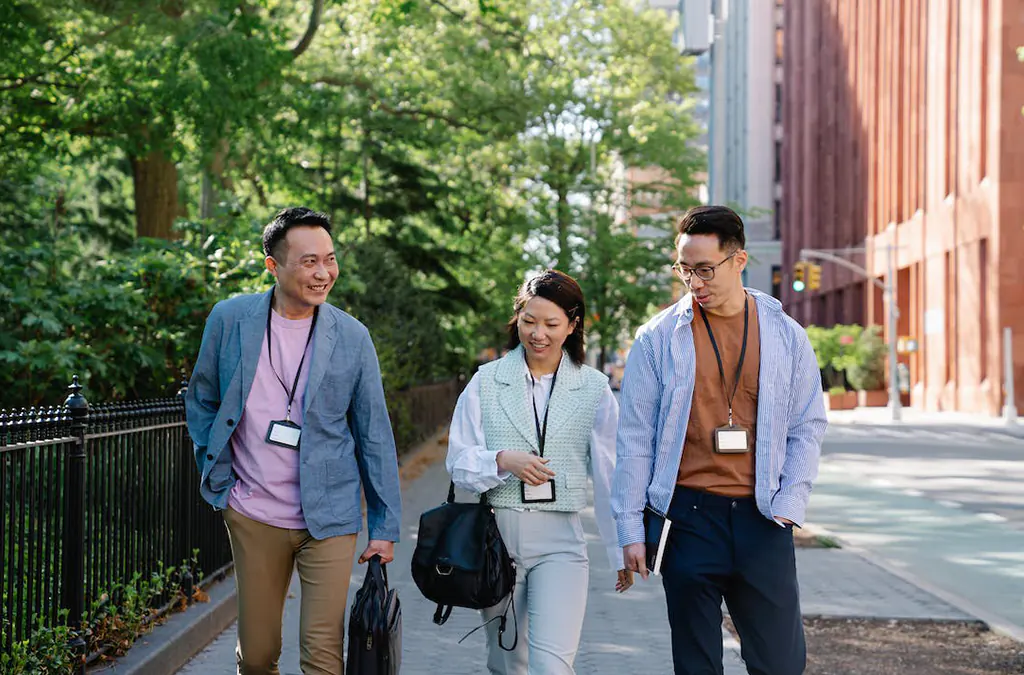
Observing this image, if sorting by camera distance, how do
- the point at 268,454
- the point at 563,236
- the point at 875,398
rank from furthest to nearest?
the point at 875,398 < the point at 563,236 < the point at 268,454

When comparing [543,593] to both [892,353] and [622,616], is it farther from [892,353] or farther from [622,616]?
[892,353]

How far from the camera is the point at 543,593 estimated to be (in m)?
4.88

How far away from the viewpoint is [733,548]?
4.34 m

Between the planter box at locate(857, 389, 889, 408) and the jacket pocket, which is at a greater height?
the jacket pocket

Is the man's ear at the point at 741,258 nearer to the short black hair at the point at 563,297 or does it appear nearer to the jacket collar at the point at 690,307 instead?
the jacket collar at the point at 690,307

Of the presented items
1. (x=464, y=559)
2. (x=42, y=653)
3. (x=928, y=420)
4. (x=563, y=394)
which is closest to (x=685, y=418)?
(x=563, y=394)

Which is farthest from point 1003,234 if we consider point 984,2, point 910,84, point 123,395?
point 123,395

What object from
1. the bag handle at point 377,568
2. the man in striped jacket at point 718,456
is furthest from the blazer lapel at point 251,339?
the man in striped jacket at point 718,456

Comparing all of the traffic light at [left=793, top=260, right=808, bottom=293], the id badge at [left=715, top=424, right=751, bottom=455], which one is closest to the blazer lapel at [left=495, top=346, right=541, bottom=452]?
the id badge at [left=715, top=424, right=751, bottom=455]

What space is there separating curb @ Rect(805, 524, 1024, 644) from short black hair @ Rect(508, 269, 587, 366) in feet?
13.7

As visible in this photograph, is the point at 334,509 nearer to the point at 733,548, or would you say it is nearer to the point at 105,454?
the point at 733,548

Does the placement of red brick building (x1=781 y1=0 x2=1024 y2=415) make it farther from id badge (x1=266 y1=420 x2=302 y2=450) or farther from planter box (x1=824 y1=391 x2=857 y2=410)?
id badge (x1=266 y1=420 x2=302 y2=450)

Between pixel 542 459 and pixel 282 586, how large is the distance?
3.11 ft

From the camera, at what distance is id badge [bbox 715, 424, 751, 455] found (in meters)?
4.29
